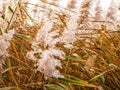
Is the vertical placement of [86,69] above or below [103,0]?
below

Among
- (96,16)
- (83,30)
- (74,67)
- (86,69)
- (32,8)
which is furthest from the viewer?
(32,8)

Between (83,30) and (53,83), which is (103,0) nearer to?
(83,30)

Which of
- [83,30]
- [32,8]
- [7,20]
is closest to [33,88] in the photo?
[7,20]

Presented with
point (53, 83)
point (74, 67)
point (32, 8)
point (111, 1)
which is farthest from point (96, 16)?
point (53, 83)

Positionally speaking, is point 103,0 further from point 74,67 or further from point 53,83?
point 53,83

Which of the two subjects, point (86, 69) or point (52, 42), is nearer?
point (52, 42)

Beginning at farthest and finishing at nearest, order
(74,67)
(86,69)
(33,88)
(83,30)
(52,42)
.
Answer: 1. (83,30)
2. (74,67)
3. (86,69)
4. (33,88)
5. (52,42)

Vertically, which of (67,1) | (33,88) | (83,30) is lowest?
(33,88)
